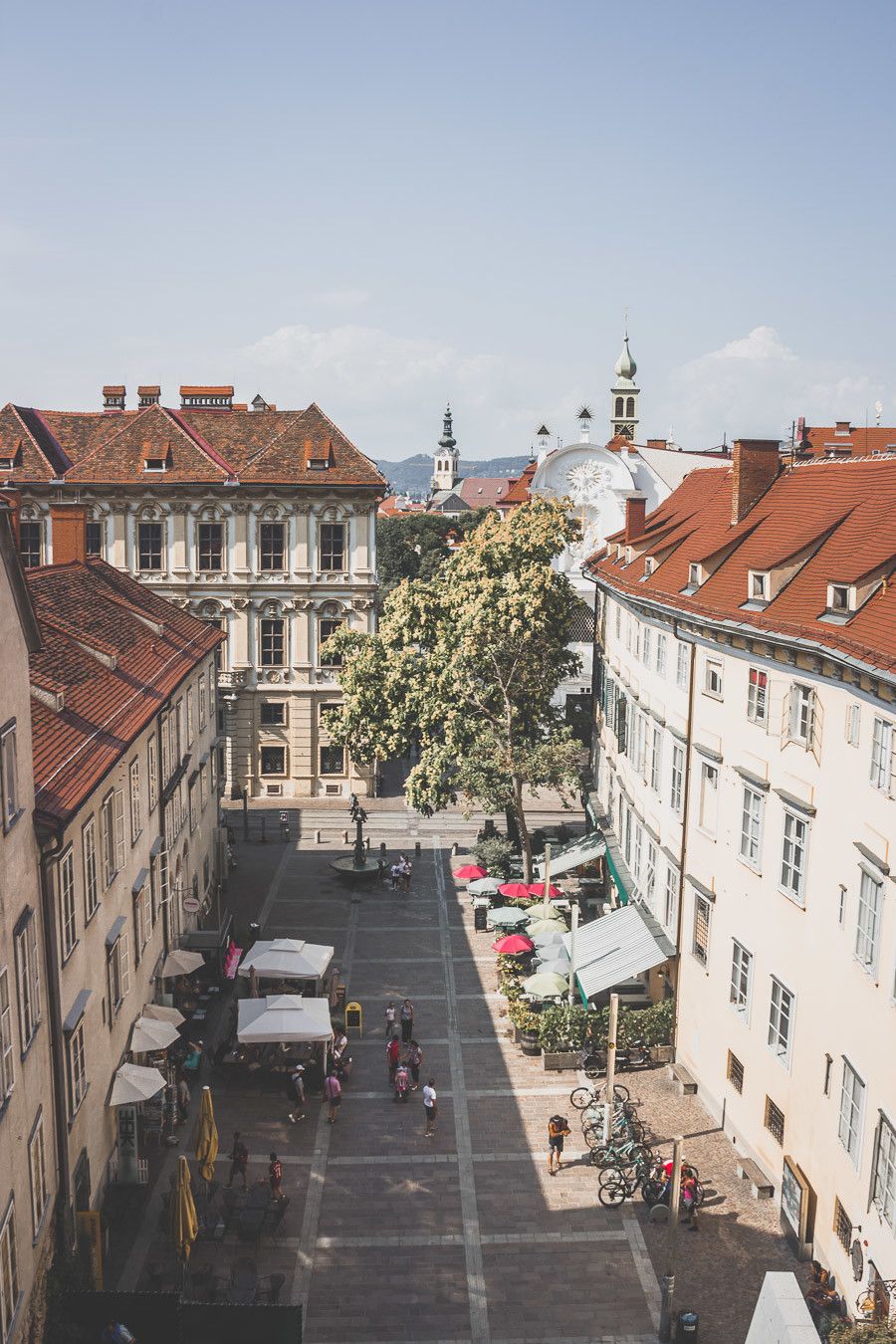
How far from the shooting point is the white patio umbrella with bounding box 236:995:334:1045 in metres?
26.5

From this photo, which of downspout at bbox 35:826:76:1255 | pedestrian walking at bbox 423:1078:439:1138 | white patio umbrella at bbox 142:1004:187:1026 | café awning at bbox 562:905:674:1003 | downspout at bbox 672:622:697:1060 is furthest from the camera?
café awning at bbox 562:905:674:1003

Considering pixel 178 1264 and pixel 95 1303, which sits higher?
pixel 95 1303

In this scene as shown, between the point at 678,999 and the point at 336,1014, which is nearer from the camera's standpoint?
the point at 678,999

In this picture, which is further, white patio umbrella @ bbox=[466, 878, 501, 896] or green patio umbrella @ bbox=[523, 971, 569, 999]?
white patio umbrella @ bbox=[466, 878, 501, 896]

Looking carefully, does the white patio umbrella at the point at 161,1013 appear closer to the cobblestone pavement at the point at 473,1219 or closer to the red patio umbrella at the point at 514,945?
the cobblestone pavement at the point at 473,1219

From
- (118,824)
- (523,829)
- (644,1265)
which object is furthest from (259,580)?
(644,1265)

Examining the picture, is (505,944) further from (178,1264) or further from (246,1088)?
(178,1264)

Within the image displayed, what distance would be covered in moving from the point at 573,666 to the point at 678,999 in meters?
14.9

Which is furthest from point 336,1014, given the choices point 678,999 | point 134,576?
point 134,576

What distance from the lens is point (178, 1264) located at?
20.2m

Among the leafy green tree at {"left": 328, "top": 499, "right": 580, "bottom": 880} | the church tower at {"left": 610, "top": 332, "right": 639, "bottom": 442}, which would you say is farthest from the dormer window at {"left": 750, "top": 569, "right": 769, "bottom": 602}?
the church tower at {"left": 610, "top": 332, "right": 639, "bottom": 442}

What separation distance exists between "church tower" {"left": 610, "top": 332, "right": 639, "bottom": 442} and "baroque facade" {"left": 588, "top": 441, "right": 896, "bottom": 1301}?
9991cm

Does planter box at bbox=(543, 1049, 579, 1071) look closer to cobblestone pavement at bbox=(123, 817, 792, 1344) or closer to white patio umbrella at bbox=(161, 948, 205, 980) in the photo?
cobblestone pavement at bbox=(123, 817, 792, 1344)

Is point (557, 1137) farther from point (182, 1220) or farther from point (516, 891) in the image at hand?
point (516, 891)
